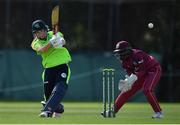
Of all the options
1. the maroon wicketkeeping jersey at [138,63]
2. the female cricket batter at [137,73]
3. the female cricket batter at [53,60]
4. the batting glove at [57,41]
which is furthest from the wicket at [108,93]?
the batting glove at [57,41]

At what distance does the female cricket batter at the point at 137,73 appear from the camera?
16.6 m

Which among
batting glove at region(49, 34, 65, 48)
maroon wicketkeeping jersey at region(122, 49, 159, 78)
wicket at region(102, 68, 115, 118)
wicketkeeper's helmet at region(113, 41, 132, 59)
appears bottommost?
wicket at region(102, 68, 115, 118)

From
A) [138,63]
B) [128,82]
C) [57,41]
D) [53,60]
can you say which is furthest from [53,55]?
[138,63]

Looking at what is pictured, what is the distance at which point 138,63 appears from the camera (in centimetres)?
1667

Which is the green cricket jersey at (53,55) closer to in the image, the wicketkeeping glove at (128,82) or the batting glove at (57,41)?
the batting glove at (57,41)

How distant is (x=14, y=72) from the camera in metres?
30.7

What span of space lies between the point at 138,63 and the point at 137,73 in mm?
263

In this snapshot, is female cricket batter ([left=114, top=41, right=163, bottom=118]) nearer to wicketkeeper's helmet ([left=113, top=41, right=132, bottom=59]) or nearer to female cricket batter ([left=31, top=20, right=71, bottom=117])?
wicketkeeper's helmet ([left=113, top=41, right=132, bottom=59])

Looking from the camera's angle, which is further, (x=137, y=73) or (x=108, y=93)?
(x=137, y=73)

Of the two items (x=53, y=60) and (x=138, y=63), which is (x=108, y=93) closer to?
(x=138, y=63)

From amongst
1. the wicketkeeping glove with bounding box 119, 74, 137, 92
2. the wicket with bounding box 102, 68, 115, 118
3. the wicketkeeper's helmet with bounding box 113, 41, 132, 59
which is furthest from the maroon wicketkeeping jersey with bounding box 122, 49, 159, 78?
the wicket with bounding box 102, 68, 115, 118

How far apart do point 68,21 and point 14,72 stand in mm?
2688

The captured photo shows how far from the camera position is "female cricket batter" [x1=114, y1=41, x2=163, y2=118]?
1656cm

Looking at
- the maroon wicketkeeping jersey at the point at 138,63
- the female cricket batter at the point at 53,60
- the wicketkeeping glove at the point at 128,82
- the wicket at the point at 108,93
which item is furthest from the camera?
the maroon wicketkeeping jersey at the point at 138,63
